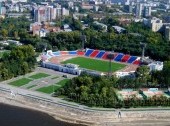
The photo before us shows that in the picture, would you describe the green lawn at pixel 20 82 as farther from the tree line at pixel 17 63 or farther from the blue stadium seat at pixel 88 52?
the blue stadium seat at pixel 88 52

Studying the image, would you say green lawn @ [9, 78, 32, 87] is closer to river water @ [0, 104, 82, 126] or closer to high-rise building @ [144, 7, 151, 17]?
river water @ [0, 104, 82, 126]

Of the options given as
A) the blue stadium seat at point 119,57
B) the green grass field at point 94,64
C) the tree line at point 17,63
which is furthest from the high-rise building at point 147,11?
the tree line at point 17,63

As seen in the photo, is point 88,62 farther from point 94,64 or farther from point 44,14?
point 44,14

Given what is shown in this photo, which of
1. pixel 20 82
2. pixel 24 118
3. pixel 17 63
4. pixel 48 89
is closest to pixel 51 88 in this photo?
pixel 48 89

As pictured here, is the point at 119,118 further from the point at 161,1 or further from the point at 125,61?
the point at 161,1

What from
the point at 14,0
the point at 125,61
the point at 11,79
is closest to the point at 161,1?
the point at 14,0
